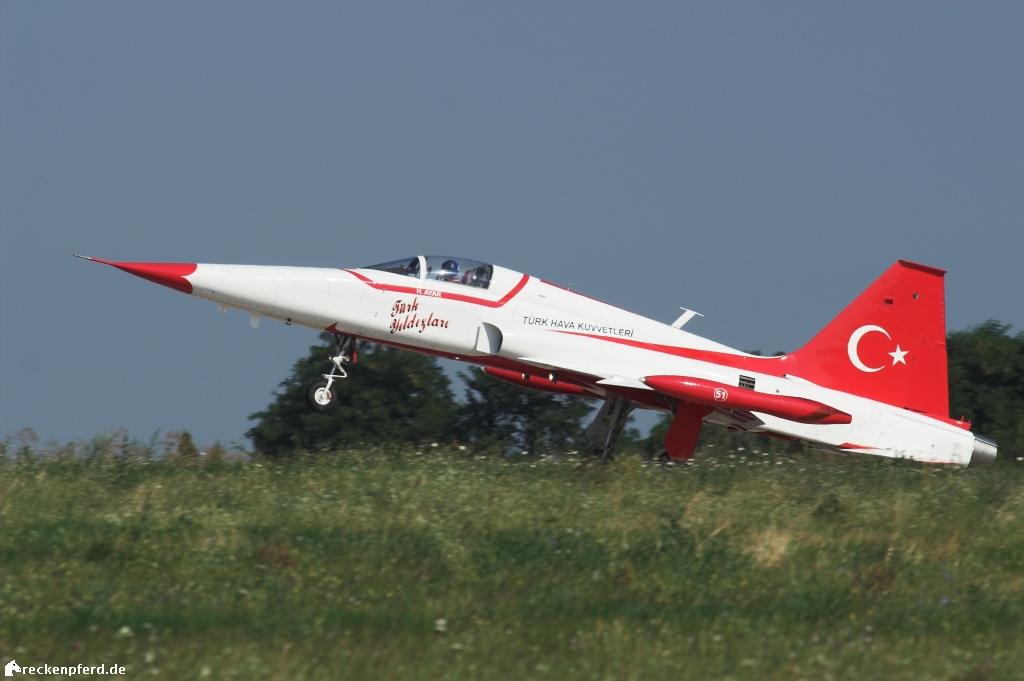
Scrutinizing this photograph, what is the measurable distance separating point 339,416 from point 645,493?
15.0m

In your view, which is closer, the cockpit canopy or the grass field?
the grass field

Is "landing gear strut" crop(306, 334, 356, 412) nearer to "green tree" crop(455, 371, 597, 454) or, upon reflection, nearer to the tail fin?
the tail fin

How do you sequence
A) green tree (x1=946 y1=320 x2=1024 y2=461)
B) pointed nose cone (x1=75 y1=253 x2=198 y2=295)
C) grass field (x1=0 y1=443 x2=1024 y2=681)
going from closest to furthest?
grass field (x1=0 y1=443 x2=1024 y2=681) < pointed nose cone (x1=75 y1=253 x2=198 y2=295) < green tree (x1=946 y1=320 x2=1024 y2=461)

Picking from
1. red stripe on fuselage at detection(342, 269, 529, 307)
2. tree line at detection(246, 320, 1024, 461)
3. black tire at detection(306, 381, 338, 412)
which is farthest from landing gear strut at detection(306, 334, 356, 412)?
tree line at detection(246, 320, 1024, 461)

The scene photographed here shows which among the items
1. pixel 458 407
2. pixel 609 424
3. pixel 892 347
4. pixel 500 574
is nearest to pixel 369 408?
pixel 458 407

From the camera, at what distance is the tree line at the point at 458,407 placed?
983 inches

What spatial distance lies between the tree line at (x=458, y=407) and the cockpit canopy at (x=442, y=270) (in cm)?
976

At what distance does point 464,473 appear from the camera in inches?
500

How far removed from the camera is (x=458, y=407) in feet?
85.0

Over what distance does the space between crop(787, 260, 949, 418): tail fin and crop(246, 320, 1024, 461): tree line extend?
8.20 meters

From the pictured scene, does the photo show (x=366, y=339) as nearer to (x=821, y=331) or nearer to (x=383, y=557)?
(x=383, y=557)

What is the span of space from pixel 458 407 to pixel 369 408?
2169 millimetres

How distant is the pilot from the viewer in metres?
14.8

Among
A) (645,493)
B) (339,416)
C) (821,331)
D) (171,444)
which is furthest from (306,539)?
(339,416)
